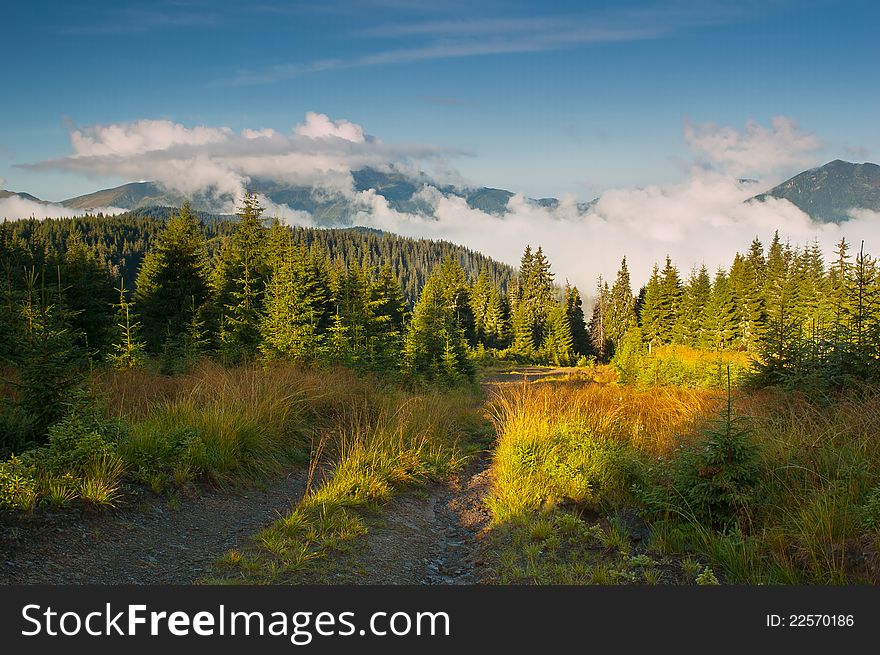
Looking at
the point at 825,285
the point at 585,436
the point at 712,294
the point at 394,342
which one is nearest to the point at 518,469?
the point at 585,436

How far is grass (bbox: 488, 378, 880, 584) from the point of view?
173 inches

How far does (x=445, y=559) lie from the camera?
570 centimetres

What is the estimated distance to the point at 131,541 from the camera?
496cm

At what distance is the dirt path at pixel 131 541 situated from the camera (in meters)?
4.26

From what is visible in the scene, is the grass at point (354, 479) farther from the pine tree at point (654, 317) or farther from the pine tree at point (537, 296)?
the pine tree at point (537, 296)

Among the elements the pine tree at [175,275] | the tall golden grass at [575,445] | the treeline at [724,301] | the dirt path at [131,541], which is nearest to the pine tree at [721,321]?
the treeline at [724,301]

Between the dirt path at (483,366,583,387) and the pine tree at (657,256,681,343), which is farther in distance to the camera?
the pine tree at (657,256,681,343)

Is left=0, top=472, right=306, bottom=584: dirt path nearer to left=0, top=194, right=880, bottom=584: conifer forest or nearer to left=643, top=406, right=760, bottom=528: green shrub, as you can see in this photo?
left=0, top=194, right=880, bottom=584: conifer forest

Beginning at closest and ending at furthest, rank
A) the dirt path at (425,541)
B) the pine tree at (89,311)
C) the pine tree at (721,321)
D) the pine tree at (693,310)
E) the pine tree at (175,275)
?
the dirt path at (425,541) → the pine tree at (89,311) → the pine tree at (175,275) → the pine tree at (721,321) → the pine tree at (693,310)

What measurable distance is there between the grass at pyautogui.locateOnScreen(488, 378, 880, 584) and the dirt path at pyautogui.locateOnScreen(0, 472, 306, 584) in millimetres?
2746

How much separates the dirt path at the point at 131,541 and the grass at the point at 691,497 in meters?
2.75

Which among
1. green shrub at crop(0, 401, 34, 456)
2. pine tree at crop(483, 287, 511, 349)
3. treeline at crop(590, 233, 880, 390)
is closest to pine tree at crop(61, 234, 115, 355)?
green shrub at crop(0, 401, 34, 456)

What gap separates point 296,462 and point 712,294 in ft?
203

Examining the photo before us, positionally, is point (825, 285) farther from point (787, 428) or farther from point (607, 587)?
point (607, 587)
